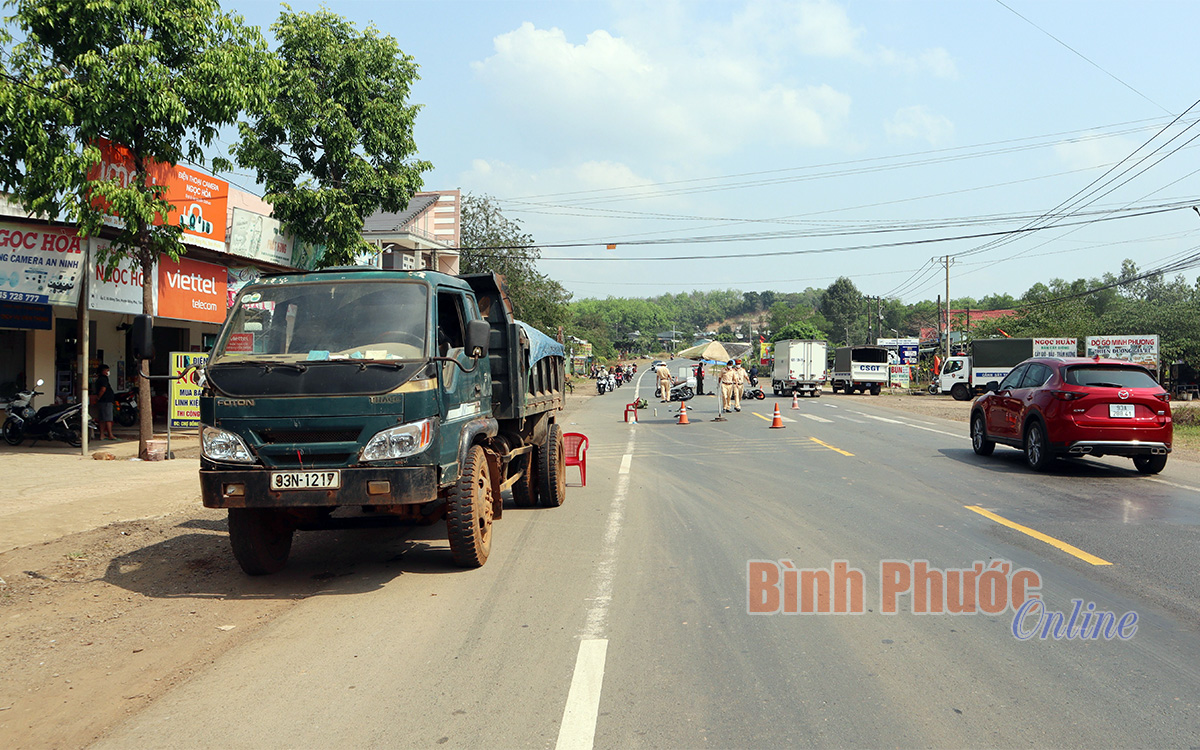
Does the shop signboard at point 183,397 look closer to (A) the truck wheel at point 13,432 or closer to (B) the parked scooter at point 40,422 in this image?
(B) the parked scooter at point 40,422

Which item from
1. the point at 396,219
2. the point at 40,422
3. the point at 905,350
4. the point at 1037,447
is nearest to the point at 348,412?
the point at 1037,447

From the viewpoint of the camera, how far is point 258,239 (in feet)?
67.8

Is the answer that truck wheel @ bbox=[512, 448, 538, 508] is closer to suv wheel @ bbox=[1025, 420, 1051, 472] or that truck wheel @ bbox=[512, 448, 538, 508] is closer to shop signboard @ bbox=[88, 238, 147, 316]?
suv wheel @ bbox=[1025, 420, 1051, 472]

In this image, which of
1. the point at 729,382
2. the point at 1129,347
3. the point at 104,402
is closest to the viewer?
the point at 104,402

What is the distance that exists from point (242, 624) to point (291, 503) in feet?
2.85

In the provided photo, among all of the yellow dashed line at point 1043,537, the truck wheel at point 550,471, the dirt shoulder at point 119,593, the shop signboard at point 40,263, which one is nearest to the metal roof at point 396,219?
the shop signboard at point 40,263

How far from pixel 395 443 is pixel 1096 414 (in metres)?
10.5

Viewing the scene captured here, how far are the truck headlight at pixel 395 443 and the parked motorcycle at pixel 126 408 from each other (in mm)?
17726

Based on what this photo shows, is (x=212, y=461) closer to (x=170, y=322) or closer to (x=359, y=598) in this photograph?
(x=359, y=598)

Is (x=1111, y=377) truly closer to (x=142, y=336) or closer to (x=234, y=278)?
(x=142, y=336)

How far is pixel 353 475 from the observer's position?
592 cm

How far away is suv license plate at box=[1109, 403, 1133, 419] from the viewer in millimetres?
11844

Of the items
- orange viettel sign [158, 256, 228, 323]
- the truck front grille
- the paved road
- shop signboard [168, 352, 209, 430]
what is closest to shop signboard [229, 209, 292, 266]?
orange viettel sign [158, 256, 228, 323]

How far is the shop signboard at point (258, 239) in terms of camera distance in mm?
19812
